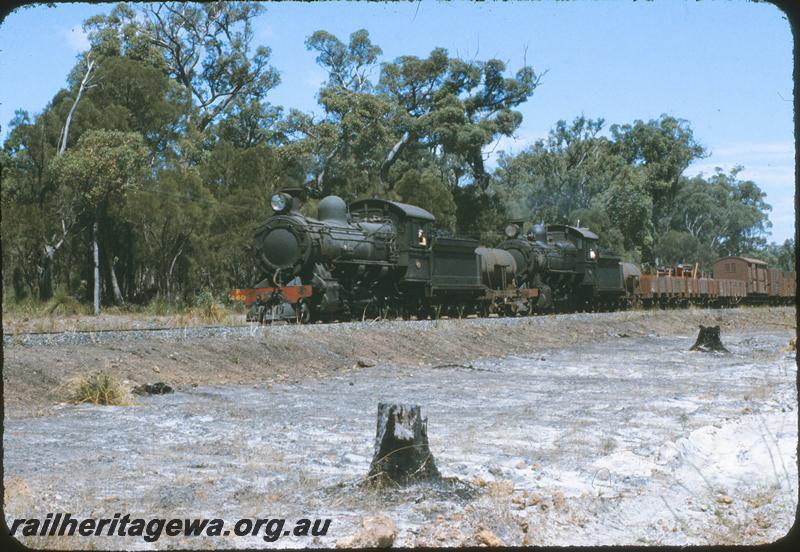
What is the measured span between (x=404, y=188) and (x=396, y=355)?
92.0 feet

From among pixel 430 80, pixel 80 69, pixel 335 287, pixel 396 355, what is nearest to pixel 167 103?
pixel 80 69

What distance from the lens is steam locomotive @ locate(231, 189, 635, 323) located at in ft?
63.1

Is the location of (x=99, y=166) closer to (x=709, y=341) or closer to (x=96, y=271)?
(x=96, y=271)

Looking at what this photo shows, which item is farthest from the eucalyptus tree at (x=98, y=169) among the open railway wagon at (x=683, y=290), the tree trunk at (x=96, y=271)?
the open railway wagon at (x=683, y=290)

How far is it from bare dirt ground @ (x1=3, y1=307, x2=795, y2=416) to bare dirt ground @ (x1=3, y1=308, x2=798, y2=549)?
0.16 feet

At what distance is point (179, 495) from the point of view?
539 centimetres

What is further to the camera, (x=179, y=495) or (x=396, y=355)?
(x=396, y=355)

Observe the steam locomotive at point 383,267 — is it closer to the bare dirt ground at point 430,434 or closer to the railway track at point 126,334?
the railway track at point 126,334

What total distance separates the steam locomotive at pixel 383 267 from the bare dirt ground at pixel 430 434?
3541 mm

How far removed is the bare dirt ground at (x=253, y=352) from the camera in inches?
419

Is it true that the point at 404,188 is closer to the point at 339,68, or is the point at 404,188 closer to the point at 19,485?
the point at 339,68

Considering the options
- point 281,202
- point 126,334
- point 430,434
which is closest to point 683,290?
Result: point 281,202

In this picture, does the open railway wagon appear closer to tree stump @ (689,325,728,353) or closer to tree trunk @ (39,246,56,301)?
tree stump @ (689,325,728,353)

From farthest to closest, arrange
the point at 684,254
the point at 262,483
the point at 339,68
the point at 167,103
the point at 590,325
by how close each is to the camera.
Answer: the point at 684,254 → the point at 339,68 → the point at 167,103 → the point at 590,325 → the point at 262,483
